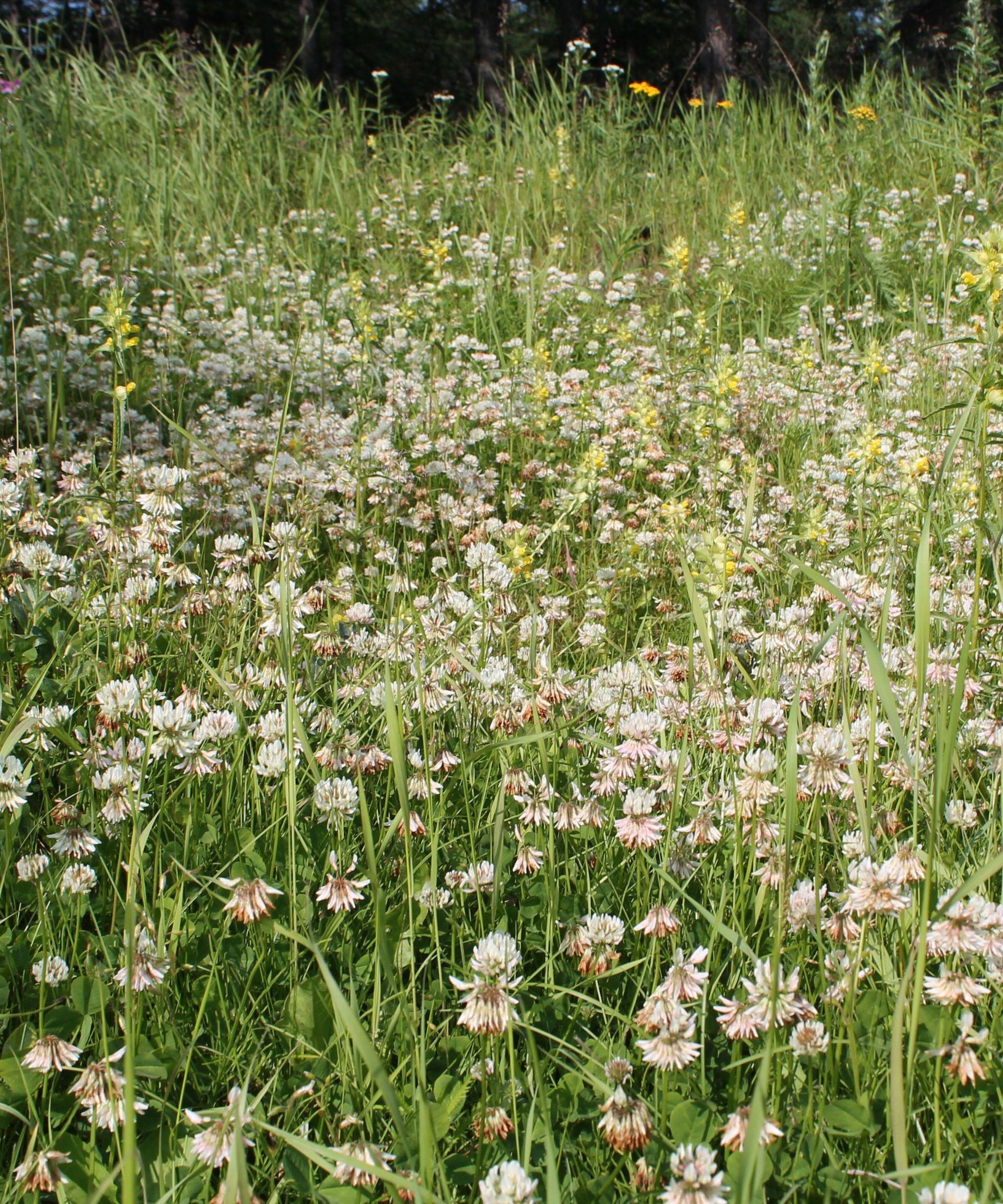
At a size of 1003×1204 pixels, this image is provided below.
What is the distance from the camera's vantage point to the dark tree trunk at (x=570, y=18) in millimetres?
21797

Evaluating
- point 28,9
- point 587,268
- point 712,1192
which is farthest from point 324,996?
point 28,9

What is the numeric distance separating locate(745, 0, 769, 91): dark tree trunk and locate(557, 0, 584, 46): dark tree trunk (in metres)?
3.54

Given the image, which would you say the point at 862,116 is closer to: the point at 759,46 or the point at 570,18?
the point at 759,46

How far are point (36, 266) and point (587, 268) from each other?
335cm

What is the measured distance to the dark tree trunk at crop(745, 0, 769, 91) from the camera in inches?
567

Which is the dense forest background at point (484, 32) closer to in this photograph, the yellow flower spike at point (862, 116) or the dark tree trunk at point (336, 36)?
the dark tree trunk at point (336, 36)

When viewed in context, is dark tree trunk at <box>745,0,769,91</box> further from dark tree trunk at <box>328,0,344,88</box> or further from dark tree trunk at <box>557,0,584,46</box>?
dark tree trunk at <box>328,0,344,88</box>

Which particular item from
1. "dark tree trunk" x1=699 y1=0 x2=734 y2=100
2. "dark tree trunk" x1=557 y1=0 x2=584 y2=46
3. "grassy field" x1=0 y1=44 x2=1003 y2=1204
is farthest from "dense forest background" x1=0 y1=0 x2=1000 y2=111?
"grassy field" x1=0 y1=44 x2=1003 y2=1204

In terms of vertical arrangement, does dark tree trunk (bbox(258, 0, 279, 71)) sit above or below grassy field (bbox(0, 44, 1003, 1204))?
above

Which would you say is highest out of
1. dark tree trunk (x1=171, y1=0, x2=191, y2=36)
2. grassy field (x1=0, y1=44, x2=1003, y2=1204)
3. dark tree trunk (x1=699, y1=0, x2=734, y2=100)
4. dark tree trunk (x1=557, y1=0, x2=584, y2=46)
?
dark tree trunk (x1=171, y1=0, x2=191, y2=36)

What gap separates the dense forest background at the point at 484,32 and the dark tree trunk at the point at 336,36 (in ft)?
0.12

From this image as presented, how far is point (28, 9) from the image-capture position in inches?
919

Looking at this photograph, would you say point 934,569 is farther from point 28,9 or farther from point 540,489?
point 28,9

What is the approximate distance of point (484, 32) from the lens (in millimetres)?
19969
